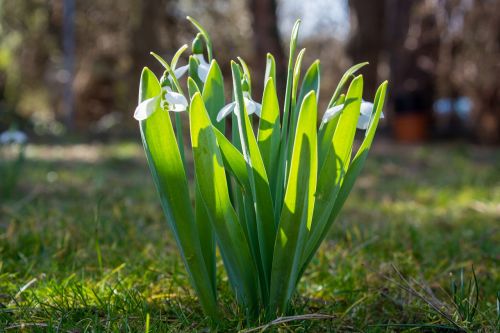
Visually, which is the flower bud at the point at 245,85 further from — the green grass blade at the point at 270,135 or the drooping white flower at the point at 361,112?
the drooping white flower at the point at 361,112

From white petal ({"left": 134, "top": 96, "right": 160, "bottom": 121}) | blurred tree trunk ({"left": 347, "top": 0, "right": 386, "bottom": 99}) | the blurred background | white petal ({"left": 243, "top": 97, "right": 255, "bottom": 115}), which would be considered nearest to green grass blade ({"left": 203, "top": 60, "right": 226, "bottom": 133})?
white petal ({"left": 243, "top": 97, "right": 255, "bottom": 115})

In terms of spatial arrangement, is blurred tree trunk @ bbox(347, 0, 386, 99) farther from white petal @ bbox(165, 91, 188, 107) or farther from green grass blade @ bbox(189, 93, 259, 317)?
white petal @ bbox(165, 91, 188, 107)

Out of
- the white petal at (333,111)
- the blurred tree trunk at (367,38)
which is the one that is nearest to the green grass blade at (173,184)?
the white petal at (333,111)

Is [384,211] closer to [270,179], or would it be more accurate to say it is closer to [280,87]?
[270,179]

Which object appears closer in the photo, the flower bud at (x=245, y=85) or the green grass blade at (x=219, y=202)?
the green grass blade at (x=219, y=202)

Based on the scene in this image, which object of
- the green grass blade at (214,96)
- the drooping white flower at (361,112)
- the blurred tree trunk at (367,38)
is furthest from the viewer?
the blurred tree trunk at (367,38)

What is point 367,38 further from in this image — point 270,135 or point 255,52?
point 270,135

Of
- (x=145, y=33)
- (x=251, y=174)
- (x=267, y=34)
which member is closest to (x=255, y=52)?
(x=267, y=34)

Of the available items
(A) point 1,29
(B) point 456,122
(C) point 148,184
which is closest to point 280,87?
(C) point 148,184
